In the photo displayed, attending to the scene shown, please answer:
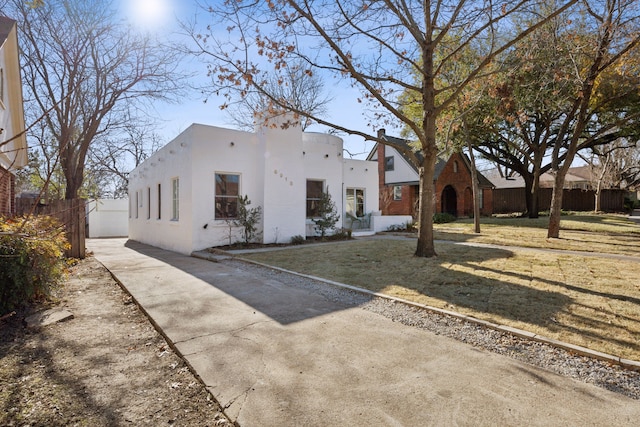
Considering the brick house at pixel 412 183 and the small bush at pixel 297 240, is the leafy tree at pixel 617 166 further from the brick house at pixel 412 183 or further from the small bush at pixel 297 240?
the small bush at pixel 297 240

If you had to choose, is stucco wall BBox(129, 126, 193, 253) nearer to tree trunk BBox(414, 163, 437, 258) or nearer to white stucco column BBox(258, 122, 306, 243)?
white stucco column BBox(258, 122, 306, 243)

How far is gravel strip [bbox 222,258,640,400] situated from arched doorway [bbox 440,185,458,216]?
2330 centimetres

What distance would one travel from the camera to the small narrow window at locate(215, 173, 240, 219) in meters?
11.5

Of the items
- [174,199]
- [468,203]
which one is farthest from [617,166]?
[174,199]

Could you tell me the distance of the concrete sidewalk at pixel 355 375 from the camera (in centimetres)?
247

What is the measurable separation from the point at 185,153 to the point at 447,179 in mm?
19544

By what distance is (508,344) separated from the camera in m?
3.75

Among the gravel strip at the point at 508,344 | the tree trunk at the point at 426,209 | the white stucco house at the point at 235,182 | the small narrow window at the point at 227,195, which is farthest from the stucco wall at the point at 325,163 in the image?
the gravel strip at the point at 508,344

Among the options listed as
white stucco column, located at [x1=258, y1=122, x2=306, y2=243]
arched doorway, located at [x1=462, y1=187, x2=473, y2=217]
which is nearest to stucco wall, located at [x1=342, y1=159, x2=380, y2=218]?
white stucco column, located at [x1=258, y1=122, x2=306, y2=243]

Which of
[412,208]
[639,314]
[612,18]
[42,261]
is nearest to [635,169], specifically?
[412,208]

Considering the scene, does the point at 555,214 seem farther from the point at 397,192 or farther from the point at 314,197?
the point at 397,192

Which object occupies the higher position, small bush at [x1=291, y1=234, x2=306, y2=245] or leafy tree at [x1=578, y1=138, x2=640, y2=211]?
leafy tree at [x1=578, y1=138, x2=640, y2=211]

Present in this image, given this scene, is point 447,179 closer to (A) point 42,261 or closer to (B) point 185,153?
(B) point 185,153

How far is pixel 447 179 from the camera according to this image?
25.4 meters
